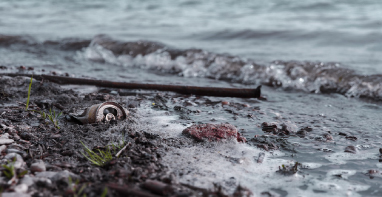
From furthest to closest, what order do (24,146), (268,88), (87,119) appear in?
(268,88)
(87,119)
(24,146)

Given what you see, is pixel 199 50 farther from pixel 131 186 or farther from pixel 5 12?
pixel 5 12

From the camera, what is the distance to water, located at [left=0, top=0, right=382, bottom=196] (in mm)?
3000

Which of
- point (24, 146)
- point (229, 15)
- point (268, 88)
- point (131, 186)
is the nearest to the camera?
point (131, 186)

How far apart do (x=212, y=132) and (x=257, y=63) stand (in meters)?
4.07

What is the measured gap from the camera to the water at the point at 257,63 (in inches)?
118

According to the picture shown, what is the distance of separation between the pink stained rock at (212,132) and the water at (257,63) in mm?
120

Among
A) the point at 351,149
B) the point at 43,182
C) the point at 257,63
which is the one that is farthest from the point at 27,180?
the point at 257,63

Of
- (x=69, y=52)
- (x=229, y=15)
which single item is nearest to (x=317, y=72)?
(x=69, y=52)

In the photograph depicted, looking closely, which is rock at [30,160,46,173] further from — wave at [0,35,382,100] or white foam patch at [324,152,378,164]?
A: wave at [0,35,382,100]

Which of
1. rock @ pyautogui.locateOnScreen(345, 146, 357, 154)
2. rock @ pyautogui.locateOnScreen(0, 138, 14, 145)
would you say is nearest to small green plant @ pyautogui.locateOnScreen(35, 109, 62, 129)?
rock @ pyautogui.locateOnScreen(0, 138, 14, 145)

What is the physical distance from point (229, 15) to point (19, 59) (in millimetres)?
8878

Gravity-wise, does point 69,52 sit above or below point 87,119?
above

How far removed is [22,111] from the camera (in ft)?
12.6

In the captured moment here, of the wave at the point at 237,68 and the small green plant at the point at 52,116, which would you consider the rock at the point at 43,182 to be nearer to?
the small green plant at the point at 52,116
